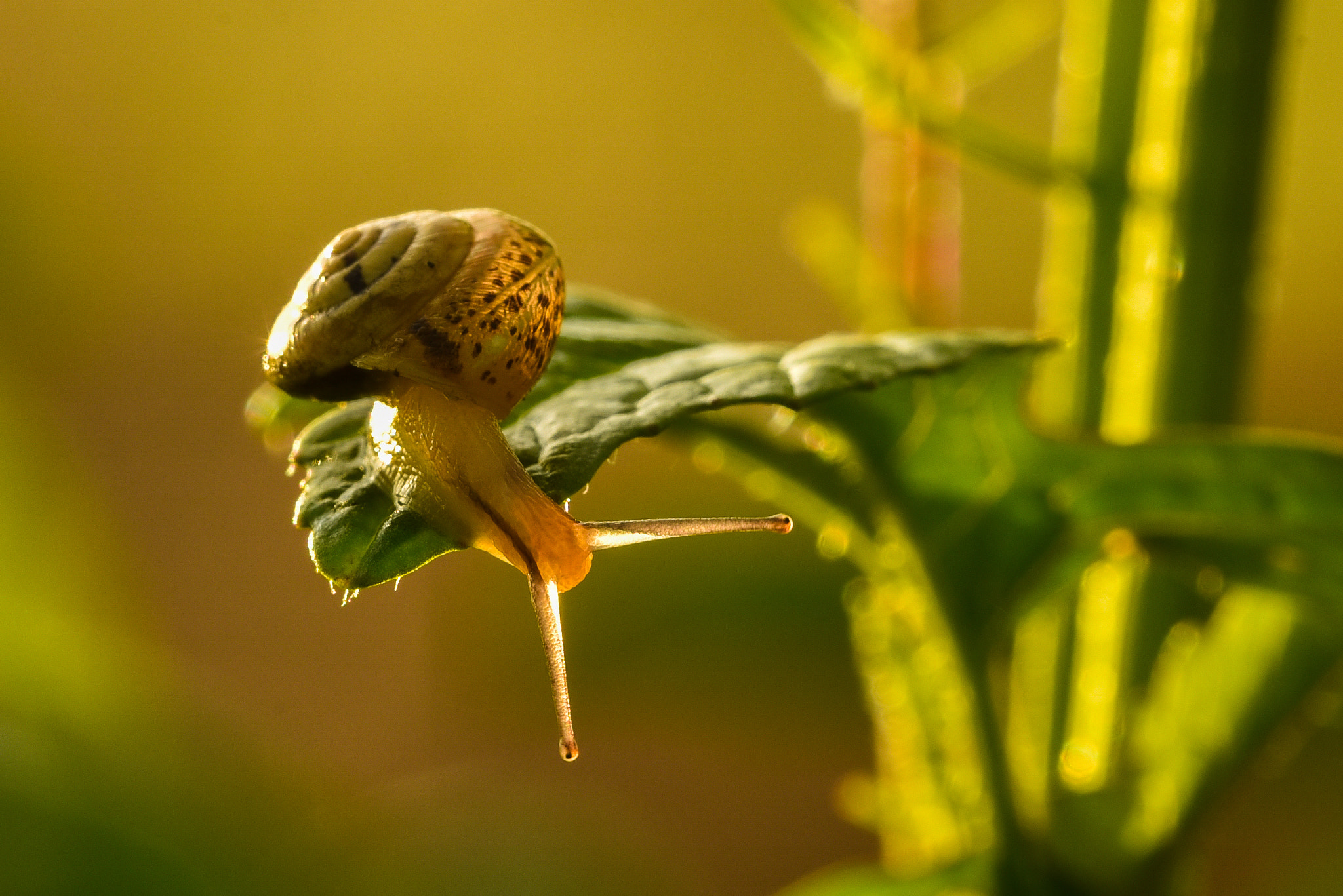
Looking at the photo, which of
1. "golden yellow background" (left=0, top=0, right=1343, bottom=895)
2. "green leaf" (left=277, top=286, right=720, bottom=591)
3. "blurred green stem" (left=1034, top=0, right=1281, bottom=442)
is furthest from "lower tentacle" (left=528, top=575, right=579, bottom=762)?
"golden yellow background" (left=0, top=0, right=1343, bottom=895)

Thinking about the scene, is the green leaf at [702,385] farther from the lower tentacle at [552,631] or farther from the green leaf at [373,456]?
the lower tentacle at [552,631]

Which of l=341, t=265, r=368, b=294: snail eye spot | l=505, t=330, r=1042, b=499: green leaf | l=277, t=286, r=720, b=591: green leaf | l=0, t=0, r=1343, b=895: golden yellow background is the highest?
l=341, t=265, r=368, b=294: snail eye spot

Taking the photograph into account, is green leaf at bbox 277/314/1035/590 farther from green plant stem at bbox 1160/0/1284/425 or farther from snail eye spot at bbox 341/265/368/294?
green plant stem at bbox 1160/0/1284/425

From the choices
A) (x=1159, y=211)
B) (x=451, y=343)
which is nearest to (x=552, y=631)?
(x=451, y=343)

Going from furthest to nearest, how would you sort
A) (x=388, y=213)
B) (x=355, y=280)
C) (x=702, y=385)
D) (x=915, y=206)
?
(x=388, y=213)
(x=915, y=206)
(x=355, y=280)
(x=702, y=385)

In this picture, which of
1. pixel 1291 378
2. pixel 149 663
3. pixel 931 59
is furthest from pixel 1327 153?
pixel 149 663

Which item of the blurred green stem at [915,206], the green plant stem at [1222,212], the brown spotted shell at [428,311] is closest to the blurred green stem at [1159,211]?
the green plant stem at [1222,212]

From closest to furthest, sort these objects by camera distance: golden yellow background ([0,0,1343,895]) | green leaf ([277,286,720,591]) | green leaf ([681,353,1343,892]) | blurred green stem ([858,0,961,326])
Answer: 1. green leaf ([277,286,720,591])
2. green leaf ([681,353,1343,892])
3. blurred green stem ([858,0,961,326])
4. golden yellow background ([0,0,1343,895])

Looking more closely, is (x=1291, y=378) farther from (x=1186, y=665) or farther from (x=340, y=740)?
(x=340, y=740)

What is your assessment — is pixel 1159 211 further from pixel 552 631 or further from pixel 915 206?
pixel 552 631
